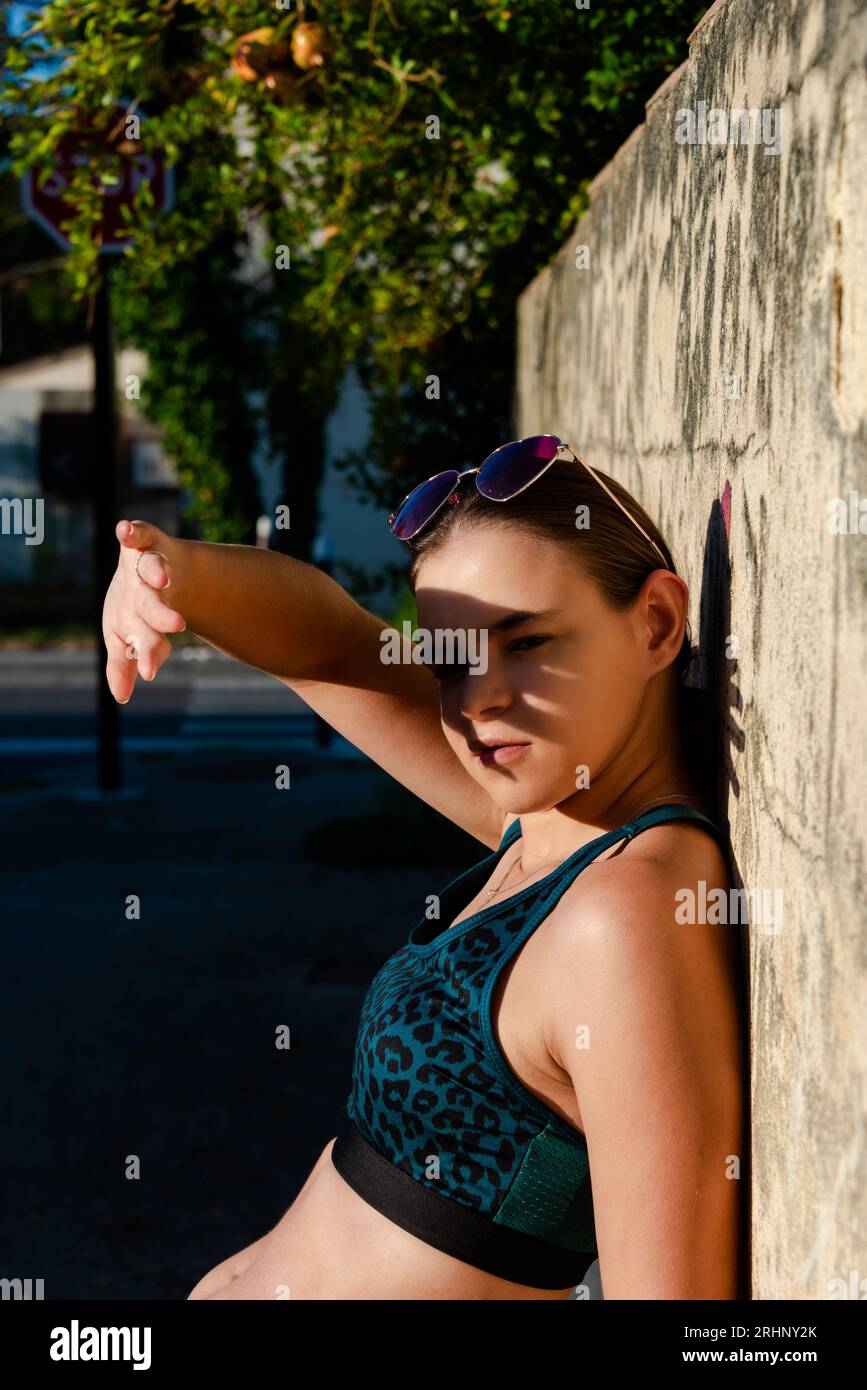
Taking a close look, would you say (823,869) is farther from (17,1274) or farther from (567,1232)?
(17,1274)

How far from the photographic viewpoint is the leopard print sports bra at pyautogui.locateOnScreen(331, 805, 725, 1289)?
172cm

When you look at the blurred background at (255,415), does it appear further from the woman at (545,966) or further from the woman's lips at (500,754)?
the woman's lips at (500,754)

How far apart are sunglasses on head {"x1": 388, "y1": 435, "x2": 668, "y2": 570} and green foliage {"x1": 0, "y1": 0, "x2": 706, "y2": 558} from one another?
1874 millimetres

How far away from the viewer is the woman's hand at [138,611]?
167cm

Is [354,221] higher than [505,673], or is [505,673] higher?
[354,221]

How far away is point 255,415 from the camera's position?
7.73m

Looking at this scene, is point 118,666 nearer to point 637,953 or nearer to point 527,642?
point 527,642

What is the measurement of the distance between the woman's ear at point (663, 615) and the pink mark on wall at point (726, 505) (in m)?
0.09

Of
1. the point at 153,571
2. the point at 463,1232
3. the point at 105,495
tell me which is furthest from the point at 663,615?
the point at 105,495

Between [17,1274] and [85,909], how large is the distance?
3.45 meters

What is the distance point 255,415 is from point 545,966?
6418 mm
